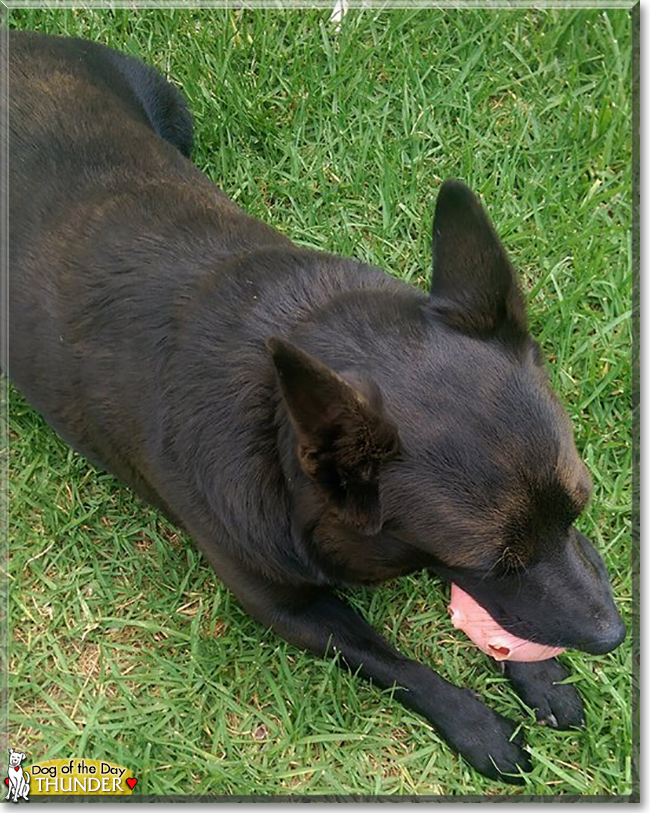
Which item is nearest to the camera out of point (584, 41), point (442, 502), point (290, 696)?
point (442, 502)

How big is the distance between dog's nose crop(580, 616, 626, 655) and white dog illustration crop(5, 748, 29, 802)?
2022 mm

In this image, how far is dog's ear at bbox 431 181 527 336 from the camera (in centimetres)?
244

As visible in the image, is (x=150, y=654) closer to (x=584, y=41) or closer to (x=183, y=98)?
(x=183, y=98)

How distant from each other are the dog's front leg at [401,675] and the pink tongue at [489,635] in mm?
193

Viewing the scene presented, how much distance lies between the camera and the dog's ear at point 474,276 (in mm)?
2443

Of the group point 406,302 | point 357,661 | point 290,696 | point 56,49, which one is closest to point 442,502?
point 406,302

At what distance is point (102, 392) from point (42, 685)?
1210mm

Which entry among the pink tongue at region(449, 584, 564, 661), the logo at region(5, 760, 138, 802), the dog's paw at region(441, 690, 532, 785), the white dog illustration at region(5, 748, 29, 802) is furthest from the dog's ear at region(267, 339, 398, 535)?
the white dog illustration at region(5, 748, 29, 802)

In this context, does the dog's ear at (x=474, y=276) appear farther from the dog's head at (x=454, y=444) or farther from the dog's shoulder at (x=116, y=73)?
the dog's shoulder at (x=116, y=73)

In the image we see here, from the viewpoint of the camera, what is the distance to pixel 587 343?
3.81 metres

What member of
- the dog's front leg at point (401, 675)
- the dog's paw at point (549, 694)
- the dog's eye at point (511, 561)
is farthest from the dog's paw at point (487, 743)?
the dog's eye at point (511, 561)

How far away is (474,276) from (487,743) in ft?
5.29

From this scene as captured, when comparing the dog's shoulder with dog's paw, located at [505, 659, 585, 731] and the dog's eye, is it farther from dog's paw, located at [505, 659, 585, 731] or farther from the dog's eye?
dog's paw, located at [505, 659, 585, 731]

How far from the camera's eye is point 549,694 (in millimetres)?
3186
